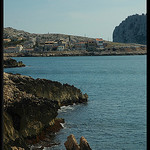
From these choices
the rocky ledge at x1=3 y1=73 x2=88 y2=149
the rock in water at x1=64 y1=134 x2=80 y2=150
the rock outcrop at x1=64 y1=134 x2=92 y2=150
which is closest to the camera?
the rock outcrop at x1=64 y1=134 x2=92 y2=150

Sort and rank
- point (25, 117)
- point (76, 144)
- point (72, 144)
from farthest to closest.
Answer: point (25, 117) → point (72, 144) → point (76, 144)

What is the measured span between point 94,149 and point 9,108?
7.42m

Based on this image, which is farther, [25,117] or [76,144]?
[25,117]

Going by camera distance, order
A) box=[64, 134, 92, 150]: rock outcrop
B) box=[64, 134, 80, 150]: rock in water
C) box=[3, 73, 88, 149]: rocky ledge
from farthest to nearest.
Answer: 1. box=[3, 73, 88, 149]: rocky ledge
2. box=[64, 134, 80, 150]: rock in water
3. box=[64, 134, 92, 150]: rock outcrop

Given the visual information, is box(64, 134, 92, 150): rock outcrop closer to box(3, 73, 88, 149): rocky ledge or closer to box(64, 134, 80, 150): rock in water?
box(64, 134, 80, 150): rock in water

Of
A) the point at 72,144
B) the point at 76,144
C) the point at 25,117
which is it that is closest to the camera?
the point at 76,144

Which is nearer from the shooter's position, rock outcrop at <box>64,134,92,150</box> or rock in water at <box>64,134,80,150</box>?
rock outcrop at <box>64,134,92,150</box>

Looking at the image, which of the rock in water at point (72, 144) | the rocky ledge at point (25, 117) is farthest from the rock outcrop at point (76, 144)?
the rocky ledge at point (25, 117)

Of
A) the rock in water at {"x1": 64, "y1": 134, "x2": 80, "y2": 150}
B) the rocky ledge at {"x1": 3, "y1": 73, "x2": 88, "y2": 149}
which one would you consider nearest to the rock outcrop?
the rock in water at {"x1": 64, "y1": 134, "x2": 80, "y2": 150}

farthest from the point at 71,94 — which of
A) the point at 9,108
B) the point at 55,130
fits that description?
the point at 9,108

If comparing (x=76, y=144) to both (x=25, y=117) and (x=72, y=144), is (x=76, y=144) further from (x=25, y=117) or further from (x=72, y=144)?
(x=25, y=117)

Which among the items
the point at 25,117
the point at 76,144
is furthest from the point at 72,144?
the point at 25,117

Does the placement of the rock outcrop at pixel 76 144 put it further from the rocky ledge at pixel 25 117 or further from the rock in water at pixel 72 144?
the rocky ledge at pixel 25 117

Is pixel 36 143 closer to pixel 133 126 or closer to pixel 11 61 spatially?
pixel 133 126
